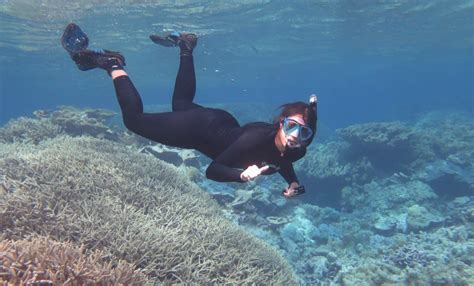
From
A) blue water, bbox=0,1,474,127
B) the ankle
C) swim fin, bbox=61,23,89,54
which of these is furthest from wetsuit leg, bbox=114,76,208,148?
blue water, bbox=0,1,474,127

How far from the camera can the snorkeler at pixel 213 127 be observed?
460 cm

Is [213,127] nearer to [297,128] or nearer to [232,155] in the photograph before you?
[232,155]

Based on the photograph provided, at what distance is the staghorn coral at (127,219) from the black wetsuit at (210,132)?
4.67 ft

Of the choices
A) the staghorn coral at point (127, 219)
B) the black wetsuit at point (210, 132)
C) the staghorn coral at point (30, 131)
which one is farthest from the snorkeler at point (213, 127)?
the staghorn coral at point (30, 131)

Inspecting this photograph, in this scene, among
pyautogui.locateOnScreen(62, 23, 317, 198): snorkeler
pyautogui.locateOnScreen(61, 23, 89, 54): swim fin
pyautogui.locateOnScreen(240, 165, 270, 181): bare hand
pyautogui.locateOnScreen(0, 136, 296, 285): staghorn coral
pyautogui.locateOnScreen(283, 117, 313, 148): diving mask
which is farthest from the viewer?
pyautogui.locateOnScreen(61, 23, 89, 54): swim fin

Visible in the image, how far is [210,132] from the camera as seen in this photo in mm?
5480

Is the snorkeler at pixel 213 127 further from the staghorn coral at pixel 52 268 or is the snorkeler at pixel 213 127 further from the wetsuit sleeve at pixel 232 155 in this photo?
the staghorn coral at pixel 52 268

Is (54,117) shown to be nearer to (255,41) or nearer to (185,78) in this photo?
(185,78)

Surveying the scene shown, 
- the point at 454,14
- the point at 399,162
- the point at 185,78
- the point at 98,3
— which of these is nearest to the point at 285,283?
the point at 185,78

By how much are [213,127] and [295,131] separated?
152 centimetres

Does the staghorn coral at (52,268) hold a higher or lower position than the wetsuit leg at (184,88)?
lower

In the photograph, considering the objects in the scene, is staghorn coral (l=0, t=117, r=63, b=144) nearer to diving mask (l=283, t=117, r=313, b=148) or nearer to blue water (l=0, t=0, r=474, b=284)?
blue water (l=0, t=0, r=474, b=284)

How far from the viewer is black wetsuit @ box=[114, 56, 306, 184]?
4.77 metres

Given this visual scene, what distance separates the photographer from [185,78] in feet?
21.3
